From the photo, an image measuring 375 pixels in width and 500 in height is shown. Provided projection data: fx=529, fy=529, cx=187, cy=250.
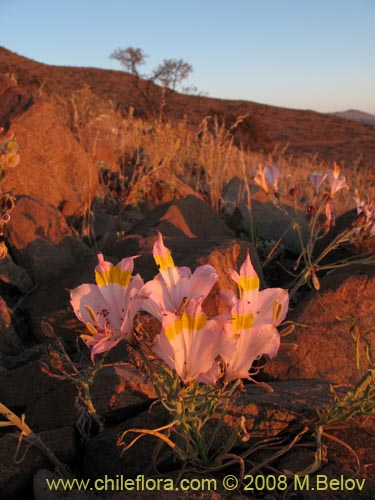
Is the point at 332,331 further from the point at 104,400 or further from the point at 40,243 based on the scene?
the point at 40,243

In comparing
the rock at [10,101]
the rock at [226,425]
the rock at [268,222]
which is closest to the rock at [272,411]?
the rock at [226,425]

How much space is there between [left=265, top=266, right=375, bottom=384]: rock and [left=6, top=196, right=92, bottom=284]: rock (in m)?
1.48

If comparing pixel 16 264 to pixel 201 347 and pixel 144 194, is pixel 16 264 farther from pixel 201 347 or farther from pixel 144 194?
pixel 201 347

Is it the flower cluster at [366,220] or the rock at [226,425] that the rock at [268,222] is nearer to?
the flower cluster at [366,220]

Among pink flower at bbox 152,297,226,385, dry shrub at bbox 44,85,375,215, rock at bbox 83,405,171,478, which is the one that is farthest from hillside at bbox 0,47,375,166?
pink flower at bbox 152,297,226,385

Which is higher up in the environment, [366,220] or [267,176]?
[267,176]

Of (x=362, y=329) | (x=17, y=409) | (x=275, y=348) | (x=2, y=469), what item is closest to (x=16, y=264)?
(x=17, y=409)

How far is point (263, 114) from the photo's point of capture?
3784cm

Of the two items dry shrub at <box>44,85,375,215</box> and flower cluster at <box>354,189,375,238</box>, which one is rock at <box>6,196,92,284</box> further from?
flower cluster at <box>354,189,375,238</box>

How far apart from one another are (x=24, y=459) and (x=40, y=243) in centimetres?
173

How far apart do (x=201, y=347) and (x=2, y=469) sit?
0.92m

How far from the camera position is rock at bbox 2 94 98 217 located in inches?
A: 158

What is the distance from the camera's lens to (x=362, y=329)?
2.39m

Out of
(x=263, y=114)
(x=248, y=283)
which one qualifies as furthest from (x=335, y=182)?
(x=263, y=114)
